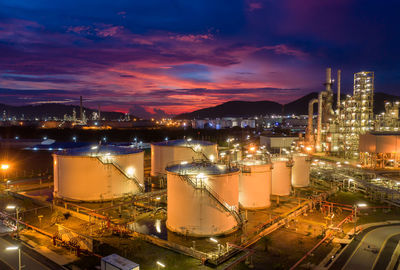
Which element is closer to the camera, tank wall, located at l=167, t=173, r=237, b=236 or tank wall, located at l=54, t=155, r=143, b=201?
tank wall, located at l=167, t=173, r=237, b=236

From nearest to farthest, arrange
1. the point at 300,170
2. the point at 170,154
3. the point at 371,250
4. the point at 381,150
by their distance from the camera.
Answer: the point at 371,250
the point at 300,170
the point at 170,154
the point at 381,150

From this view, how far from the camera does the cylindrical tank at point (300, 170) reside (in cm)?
3322

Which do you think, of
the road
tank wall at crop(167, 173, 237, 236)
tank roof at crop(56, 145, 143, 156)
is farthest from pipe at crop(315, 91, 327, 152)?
tank wall at crop(167, 173, 237, 236)

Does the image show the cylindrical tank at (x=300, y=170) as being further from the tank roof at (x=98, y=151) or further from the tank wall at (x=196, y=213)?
the tank roof at (x=98, y=151)

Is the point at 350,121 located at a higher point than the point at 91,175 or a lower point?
higher

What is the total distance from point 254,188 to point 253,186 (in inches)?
7.6

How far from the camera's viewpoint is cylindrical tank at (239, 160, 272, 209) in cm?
2508

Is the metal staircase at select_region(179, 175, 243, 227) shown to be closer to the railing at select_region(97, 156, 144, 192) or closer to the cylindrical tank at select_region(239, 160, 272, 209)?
the cylindrical tank at select_region(239, 160, 272, 209)

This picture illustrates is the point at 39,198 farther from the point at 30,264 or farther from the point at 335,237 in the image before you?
the point at 335,237

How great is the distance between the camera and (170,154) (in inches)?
→ 1481

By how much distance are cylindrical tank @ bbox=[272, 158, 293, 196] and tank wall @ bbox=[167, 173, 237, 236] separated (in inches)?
427

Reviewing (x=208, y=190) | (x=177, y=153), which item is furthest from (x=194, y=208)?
(x=177, y=153)

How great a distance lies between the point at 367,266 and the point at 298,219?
773cm

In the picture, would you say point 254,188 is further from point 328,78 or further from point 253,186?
point 328,78
